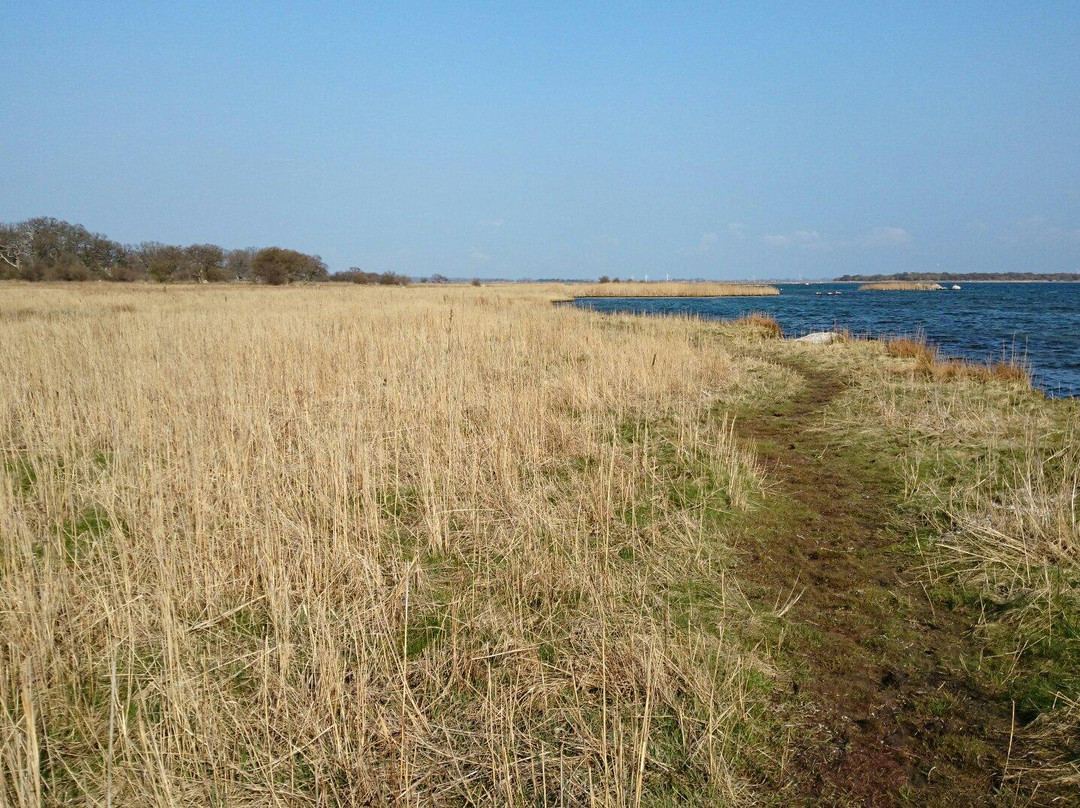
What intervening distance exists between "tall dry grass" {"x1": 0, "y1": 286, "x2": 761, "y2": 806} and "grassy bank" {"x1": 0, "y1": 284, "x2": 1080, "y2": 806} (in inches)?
1.0

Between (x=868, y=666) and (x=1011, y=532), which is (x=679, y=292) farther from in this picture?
(x=868, y=666)

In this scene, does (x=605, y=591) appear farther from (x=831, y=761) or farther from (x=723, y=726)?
(x=831, y=761)

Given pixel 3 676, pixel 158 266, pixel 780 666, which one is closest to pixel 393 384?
pixel 3 676

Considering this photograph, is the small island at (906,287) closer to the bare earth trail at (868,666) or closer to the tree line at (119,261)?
the tree line at (119,261)

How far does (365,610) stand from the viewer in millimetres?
2949

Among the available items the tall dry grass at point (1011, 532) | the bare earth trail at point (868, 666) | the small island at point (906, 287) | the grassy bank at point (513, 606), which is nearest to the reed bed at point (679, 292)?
the small island at point (906, 287)

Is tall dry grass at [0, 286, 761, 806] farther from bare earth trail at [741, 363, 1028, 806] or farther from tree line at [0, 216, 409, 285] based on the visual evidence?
tree line at [0, 216, 409, 285]

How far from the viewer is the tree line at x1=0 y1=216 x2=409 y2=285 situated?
3612 cm

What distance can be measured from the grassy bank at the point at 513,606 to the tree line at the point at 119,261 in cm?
3927

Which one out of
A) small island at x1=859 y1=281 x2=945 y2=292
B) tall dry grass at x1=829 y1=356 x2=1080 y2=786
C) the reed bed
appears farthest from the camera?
small island at x1=859 y1=281 x2=945 y2=292

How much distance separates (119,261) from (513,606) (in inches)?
2152

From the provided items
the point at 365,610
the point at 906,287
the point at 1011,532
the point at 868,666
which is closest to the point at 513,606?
the point at 365,610

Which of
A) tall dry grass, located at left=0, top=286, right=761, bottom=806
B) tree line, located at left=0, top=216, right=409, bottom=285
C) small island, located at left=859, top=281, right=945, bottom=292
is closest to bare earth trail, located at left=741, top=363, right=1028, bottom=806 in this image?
tall dry grass, located at left=0, top=286, right=761, bottom=806

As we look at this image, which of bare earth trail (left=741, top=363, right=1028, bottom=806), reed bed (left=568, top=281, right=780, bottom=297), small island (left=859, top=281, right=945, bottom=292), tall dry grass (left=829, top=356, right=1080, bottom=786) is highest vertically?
small island (left=859, top=281, right=945, bottom=292)
